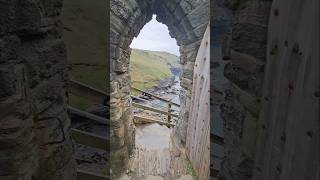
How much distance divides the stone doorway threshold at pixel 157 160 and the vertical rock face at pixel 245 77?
11.7 feet

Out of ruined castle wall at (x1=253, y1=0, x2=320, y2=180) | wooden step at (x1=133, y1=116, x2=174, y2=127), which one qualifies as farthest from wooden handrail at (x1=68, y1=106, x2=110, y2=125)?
wooden step at (x1=133, y1=116, x2=174, y2=127)

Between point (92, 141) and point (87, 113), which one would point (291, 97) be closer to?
point (87, 113)

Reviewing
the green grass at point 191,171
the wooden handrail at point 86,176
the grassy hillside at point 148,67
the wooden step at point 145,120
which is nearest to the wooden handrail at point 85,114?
the wooden handrail at point 86,176

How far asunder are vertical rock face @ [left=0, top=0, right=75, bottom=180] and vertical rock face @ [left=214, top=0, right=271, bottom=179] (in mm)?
906

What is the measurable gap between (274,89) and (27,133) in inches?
41.5

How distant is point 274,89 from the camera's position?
1.26 meters

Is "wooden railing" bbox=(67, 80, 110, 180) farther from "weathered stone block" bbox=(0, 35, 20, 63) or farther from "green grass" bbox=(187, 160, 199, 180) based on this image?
"weathered stone block" bbox=(0, 35, 20, 63)

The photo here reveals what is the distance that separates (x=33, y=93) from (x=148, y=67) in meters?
16.6

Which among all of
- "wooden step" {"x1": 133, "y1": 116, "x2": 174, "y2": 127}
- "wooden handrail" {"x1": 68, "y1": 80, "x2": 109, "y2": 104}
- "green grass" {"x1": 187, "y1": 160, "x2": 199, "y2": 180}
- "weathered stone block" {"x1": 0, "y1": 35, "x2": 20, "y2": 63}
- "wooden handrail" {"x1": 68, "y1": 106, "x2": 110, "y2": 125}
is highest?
"weathered stone block" {"x1": 0, "y1": 35, "x2": 20, "y2": 63}

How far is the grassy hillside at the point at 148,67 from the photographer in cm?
1569

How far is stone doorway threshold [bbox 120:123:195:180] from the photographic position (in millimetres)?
5230

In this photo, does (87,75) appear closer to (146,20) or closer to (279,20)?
(146,20)

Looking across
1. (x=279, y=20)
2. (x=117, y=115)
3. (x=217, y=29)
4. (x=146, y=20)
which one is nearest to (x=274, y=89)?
(x=279, y=20)

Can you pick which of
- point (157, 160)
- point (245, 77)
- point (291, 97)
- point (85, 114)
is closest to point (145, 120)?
point (157, 160)
